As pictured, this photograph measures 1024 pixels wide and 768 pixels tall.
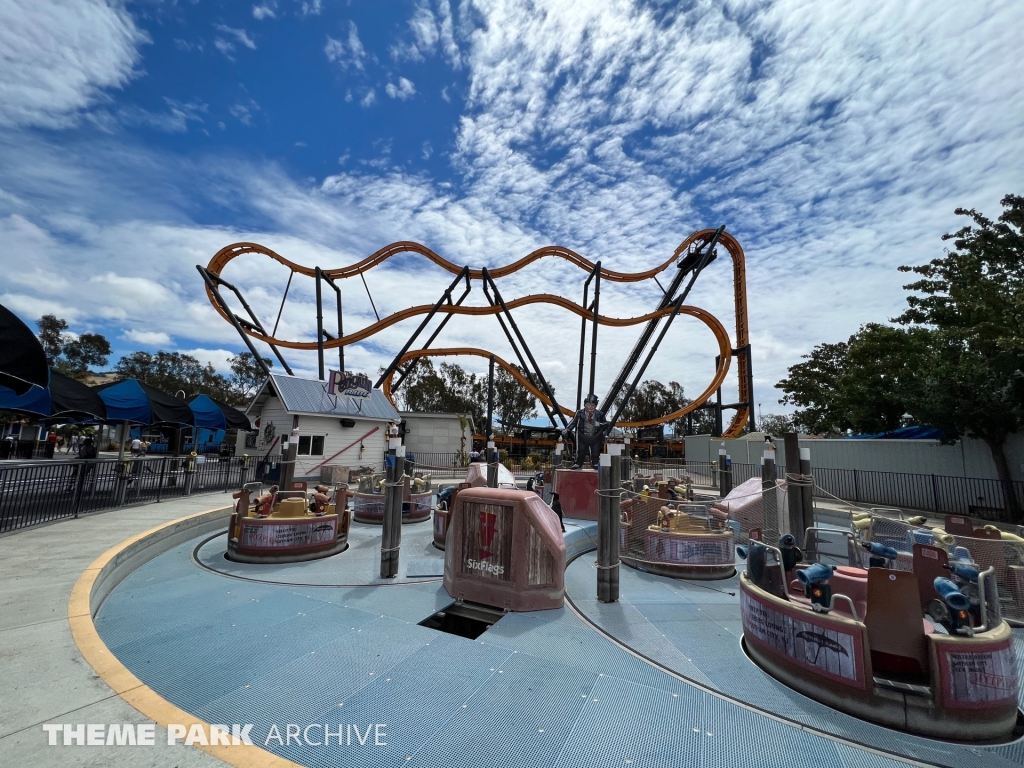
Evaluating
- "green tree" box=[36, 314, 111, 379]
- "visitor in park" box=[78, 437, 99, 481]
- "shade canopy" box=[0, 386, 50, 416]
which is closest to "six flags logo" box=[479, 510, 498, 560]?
"visitor in park" box=[78, 437, 99, 481]

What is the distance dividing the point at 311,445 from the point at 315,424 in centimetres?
98

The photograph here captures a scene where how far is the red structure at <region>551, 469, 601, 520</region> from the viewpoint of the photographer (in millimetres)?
13141

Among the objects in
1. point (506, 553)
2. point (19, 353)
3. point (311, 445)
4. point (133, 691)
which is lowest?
point (133, 691)

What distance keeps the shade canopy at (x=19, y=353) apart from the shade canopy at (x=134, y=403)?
8145mm

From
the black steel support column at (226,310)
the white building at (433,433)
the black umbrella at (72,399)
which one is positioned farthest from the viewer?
the white building at (433,433)

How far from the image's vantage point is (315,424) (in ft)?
69.0

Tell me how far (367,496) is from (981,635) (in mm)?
11724

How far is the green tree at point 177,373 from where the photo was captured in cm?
5850

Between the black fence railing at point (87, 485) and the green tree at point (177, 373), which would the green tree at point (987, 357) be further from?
the green tree at point (177, 373)

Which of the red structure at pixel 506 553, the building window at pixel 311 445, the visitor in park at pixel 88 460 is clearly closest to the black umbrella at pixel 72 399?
the visitor in park at pixel 88 460

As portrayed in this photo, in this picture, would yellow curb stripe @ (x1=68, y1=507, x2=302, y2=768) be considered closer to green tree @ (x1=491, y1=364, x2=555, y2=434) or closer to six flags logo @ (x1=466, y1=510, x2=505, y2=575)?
six flags logo @ (x1=466, y1=510, x2=505, y2=575)

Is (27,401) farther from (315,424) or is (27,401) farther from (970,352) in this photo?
(970,352)

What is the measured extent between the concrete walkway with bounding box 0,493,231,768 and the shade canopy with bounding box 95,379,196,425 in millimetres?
8215

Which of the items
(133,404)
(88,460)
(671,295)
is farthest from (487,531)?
(671,295)
